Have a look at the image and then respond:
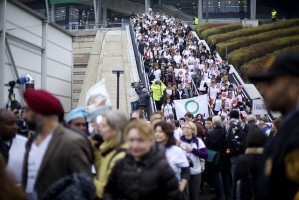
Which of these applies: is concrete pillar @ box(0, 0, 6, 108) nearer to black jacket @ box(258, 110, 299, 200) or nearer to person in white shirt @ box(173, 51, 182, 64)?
person in white shirt @ box(173, 51, 182, 64)

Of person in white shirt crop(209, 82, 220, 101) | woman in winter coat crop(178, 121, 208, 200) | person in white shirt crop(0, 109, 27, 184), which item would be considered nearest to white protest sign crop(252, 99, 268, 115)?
person in white shirt crop(209, 82, 220, 101)

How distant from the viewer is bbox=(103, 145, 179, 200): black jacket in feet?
14.5

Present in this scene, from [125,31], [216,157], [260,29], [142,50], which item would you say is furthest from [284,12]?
[216,157]

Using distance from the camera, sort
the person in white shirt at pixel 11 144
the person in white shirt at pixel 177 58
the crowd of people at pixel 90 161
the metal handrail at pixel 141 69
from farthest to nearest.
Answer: the person in white shirt at pixel 177 58
the metal handrail at pixel 141 69
the person in white shirt at pixel 11 144
the crowd of people at pixel 90 161

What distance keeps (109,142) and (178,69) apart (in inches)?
760

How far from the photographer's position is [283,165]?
310 cm

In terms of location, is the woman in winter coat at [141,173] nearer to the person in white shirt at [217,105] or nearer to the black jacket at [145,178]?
the black jacket at [145,178]

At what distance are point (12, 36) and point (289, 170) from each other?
1681cm

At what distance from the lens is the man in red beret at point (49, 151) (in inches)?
175

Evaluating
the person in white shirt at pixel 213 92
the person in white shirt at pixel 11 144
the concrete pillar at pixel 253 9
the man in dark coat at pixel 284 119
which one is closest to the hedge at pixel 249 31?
the concrete pillar at pixel 253 9

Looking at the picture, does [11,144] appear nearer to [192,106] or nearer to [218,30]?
[192,106]

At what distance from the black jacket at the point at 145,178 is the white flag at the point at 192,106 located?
13.1 metres

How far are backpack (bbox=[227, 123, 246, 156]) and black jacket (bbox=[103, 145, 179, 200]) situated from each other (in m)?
6.40

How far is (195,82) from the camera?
79.1 ft
